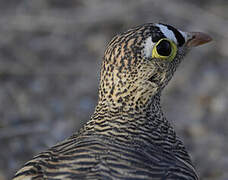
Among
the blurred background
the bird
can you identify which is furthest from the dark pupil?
the blurred background

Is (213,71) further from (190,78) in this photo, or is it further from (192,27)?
(192,27)

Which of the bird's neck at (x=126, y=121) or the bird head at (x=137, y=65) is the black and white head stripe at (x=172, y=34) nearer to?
the bird head at (x=137, y=65)

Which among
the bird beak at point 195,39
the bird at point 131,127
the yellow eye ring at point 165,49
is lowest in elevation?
the bird at point 131,127

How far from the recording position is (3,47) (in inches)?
278

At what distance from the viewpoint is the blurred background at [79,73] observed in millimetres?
5779

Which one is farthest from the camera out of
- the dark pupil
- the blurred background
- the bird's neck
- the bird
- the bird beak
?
the blurred background

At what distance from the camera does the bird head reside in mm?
3500

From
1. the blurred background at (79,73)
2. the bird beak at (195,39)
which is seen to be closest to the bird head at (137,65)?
the bird beak at (195,39)

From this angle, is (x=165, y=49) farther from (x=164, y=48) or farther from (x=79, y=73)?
(x=79, y=73)

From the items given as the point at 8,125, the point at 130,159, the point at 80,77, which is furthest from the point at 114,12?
the point at 130,159

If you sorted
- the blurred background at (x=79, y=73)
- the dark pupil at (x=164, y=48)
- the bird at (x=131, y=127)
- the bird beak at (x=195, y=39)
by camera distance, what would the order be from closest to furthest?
the bird at (x=131, y=127), the dark pupil at (x=164, y=48), the bird beak at (x=195, y=39), the blurred background at (x=79, y=73)

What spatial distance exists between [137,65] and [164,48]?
0.83 ft

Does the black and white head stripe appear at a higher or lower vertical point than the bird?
higher

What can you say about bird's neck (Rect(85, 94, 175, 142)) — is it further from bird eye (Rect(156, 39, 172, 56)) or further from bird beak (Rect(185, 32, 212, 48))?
bird beak (Rect(185, 32, 212, 48))
